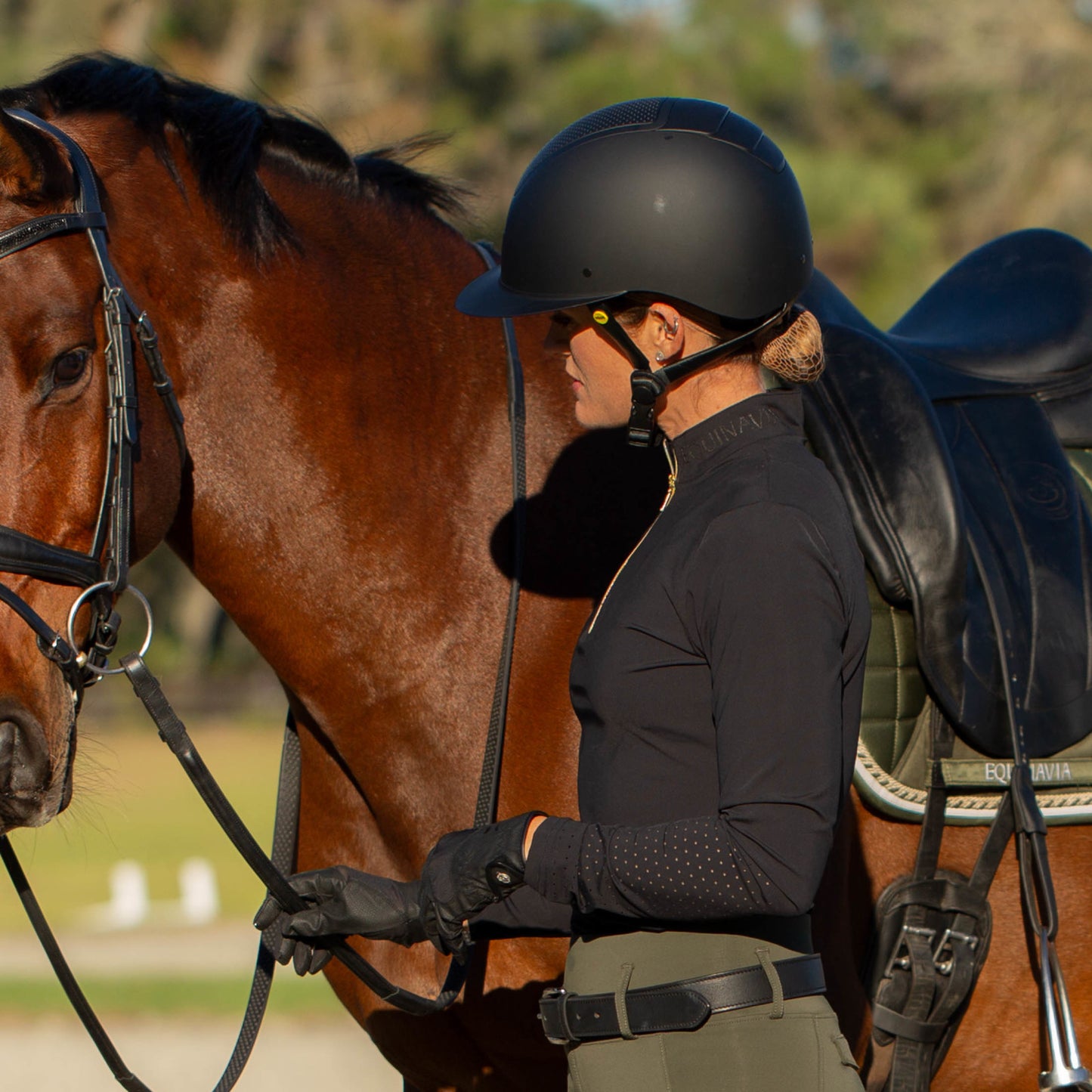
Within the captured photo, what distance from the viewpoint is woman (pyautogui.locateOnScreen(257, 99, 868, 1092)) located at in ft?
5.21

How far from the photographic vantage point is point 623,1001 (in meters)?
1.74

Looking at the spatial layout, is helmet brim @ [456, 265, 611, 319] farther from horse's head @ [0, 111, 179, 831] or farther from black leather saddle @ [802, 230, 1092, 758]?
black leather saddle @ [802, 230, 1092, 758]

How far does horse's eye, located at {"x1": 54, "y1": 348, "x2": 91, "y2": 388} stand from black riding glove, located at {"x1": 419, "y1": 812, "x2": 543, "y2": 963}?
0.89 m

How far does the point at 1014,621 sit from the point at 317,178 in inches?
60.8

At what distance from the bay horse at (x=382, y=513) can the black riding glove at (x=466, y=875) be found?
21.4 inches

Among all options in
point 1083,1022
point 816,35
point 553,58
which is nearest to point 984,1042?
point 1083,1022

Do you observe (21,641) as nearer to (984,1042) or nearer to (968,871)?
(968,871)

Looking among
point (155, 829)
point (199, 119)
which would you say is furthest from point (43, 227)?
point (155, 829)

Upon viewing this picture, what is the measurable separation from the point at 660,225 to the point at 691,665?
0.60m

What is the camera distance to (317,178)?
2590 millimetres

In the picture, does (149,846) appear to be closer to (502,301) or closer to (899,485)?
(899,485)

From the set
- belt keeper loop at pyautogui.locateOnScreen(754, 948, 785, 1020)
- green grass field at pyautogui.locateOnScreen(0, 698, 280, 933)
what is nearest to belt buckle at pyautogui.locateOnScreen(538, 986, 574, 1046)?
belt keeper loop at pyautogui.locateOnScreen(754, 948, 785, 1020)

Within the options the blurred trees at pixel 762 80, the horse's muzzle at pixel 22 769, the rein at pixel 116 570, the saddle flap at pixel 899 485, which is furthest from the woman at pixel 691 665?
the blurred trees at pixel 762 80

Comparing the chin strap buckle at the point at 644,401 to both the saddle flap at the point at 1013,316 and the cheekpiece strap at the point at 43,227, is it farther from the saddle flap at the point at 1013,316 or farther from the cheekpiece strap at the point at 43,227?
the saddle flap at the point at 1013,316
